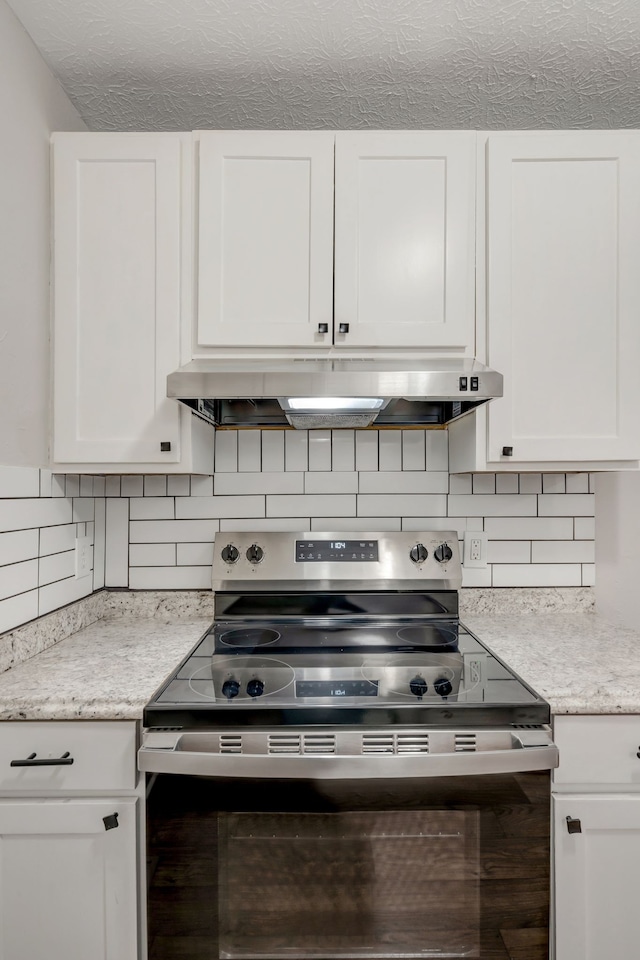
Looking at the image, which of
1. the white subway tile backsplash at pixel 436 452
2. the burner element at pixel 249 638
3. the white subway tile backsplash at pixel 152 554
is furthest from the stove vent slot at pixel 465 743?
the white subway tile backsplash at pixel 152 554

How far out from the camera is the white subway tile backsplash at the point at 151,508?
1929mm

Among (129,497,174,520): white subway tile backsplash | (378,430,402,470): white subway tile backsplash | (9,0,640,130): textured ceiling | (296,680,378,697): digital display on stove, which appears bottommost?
(296,680,378,697): digital display on stove

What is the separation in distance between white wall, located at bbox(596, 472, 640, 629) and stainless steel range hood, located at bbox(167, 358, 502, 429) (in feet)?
2.22

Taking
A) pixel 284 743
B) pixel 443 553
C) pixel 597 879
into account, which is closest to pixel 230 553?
pixel 443 553

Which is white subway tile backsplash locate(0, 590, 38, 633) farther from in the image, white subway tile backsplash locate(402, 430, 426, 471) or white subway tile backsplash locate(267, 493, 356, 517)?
white subway tile backsplash locate(402, 430, 426, 471)

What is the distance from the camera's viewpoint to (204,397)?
1393 mm

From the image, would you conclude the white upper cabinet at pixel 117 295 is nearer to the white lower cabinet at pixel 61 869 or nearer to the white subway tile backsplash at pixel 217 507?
the white subway tile backsplash at pixel 217 507

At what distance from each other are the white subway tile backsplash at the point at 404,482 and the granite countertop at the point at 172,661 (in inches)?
17.5

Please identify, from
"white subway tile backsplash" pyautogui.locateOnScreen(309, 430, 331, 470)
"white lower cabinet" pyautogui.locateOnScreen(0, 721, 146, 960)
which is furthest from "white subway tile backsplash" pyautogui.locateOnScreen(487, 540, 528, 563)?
"white lower cabinet" pyautogui.locateOnScreen(0, 721, 146, 960)

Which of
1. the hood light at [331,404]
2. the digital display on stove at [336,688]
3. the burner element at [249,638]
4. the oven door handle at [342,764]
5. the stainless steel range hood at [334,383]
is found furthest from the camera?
the burner element at [249,638]

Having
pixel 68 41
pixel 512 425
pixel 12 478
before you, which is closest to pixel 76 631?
pixel 12 478

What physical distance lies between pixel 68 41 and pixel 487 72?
1.14m

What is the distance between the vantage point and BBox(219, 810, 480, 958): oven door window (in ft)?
3.71

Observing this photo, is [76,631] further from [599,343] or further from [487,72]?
[487,72]
